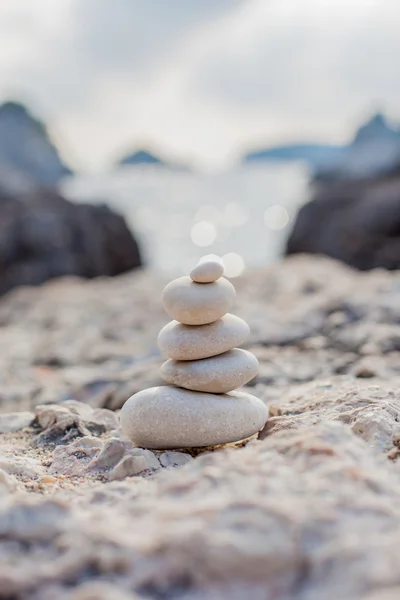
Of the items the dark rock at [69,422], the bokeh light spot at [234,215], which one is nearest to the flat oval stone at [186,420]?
the dark rock at [69,422]

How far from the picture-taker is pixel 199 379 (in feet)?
11.4

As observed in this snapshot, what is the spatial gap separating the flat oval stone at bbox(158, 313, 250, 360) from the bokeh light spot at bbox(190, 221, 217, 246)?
87.0ft

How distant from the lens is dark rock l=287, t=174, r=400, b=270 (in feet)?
44.3

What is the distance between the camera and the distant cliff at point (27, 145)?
447 ft

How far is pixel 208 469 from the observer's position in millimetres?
2338

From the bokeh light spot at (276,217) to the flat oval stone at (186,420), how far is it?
1302 inches

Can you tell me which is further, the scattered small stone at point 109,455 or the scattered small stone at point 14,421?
the scattered small stone at point 14,421

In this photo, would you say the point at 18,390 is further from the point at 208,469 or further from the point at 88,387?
the point at 208,469

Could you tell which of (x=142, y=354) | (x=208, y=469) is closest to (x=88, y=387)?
(x=142, y=354)

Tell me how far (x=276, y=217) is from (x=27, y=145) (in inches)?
4469

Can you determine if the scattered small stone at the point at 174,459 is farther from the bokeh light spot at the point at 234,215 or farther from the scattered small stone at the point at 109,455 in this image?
the bokeh light spot at the point at 234,215

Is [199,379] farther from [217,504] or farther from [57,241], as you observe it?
[57,241]

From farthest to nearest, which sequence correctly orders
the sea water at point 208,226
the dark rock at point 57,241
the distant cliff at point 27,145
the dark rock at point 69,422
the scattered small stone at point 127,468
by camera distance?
the distant cliff at point 27,145 → the sea water at point 208,226 → the dark rock at point 57,241 → the dark rock at point 69,422 → the scattered small stone at point 127,468

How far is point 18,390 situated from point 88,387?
2.60ft
